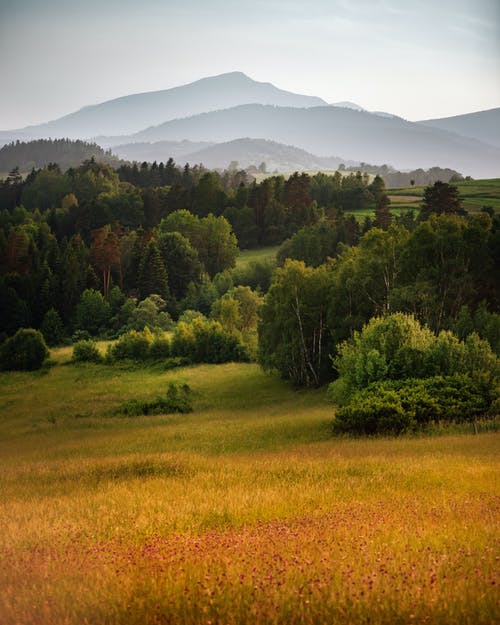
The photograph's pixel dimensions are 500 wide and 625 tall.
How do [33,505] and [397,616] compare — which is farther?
[33,505]

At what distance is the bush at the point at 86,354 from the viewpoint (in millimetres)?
80875

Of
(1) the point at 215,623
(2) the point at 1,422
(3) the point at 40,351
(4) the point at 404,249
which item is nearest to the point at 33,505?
(1) the point at 215,623

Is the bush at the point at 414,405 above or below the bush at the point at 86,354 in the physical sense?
above

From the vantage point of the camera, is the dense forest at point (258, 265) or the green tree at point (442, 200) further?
the green tree at point (442, 200)

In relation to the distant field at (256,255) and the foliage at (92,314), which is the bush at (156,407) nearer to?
the foliage at (92,314)

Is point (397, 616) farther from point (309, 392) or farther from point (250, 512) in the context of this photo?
point (309, 392)

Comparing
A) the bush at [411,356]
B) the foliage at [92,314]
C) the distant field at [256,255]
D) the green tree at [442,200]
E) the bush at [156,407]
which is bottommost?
the bush at [156,407]

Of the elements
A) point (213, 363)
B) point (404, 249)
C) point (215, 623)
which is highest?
point (404, 249)

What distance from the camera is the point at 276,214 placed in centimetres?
15562

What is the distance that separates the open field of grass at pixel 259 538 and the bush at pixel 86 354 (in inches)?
2303

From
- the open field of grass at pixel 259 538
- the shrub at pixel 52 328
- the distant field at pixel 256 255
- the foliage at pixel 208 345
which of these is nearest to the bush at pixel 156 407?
the open field of grass at pixel 259 538

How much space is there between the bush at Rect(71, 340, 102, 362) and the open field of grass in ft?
192

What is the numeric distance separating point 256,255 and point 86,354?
73.8 metres

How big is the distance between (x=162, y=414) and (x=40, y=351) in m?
38.0
